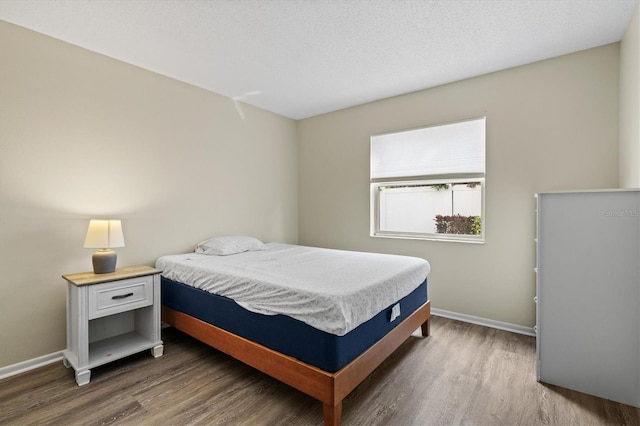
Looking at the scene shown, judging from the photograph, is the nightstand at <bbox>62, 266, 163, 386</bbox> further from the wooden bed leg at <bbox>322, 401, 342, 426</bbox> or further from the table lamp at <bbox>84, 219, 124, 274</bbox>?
the wooden bed leg at <bbox>322, 401, 342, 426</bbox>

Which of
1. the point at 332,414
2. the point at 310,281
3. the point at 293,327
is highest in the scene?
the point at 310,281

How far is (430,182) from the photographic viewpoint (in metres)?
3.50

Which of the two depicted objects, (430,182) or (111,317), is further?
(430,182)

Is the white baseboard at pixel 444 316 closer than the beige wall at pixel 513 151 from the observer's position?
Yes

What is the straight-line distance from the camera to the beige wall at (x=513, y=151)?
8.43ft

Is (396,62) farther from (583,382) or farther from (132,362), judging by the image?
(132,362)

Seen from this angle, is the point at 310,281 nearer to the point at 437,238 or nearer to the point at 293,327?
the point at 293,327

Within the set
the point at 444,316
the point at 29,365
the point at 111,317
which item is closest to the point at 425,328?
the point at 444,316

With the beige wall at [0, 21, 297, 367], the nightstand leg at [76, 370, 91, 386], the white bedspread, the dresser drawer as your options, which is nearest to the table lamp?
the dresser drawer

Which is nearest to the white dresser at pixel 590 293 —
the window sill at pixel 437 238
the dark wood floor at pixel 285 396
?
the dark wood floor at pixel 285 396

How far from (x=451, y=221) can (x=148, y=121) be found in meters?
3.35

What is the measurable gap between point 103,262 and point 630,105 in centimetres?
416

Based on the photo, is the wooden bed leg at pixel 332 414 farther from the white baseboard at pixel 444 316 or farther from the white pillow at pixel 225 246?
the white baseboard at pixel 444 316

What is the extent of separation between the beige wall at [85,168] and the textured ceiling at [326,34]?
0.79 feet
